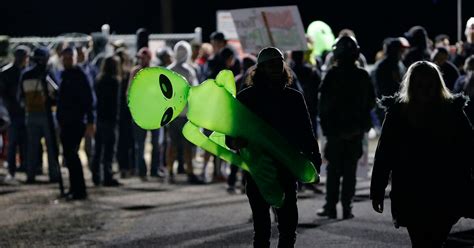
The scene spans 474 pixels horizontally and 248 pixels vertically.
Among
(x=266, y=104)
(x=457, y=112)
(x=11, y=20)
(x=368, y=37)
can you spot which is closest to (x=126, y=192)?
(x=266, y=104)

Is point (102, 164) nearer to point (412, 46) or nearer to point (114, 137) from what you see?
point (114, 137)

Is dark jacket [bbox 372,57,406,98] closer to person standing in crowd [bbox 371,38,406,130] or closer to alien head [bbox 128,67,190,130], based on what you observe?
person standing in crowd [bbox 371,38,406,130]

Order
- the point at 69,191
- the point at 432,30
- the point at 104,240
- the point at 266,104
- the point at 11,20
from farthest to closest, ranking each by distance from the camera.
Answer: the point at 11,20 → the point at 432,30 → the point at 69,191 → the point at 104,240 → the point at 266,104

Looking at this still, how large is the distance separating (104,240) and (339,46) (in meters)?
3.20

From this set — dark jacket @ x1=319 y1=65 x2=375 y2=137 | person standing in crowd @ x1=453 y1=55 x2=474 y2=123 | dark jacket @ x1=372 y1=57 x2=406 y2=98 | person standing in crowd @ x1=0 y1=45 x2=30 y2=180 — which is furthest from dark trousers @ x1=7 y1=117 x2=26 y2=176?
person standing in crowd @ x1=453 y1=55 x2=474 y2=123

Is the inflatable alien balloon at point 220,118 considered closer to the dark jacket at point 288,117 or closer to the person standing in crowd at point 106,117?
the dark jacket at point 288,117

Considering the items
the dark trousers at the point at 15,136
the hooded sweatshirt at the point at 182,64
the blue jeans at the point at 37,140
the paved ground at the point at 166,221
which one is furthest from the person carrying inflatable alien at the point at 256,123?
the dark trousers at the point at 15,136

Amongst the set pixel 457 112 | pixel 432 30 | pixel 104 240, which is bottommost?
pixel 104 240

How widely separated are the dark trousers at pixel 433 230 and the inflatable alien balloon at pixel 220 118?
1.07 m

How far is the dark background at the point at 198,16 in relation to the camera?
32469 mm

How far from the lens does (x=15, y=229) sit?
Answer: 11422mm

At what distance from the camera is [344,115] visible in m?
11.4

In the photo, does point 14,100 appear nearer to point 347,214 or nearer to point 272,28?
point 272,28

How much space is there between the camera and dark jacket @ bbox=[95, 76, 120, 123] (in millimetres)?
15156
